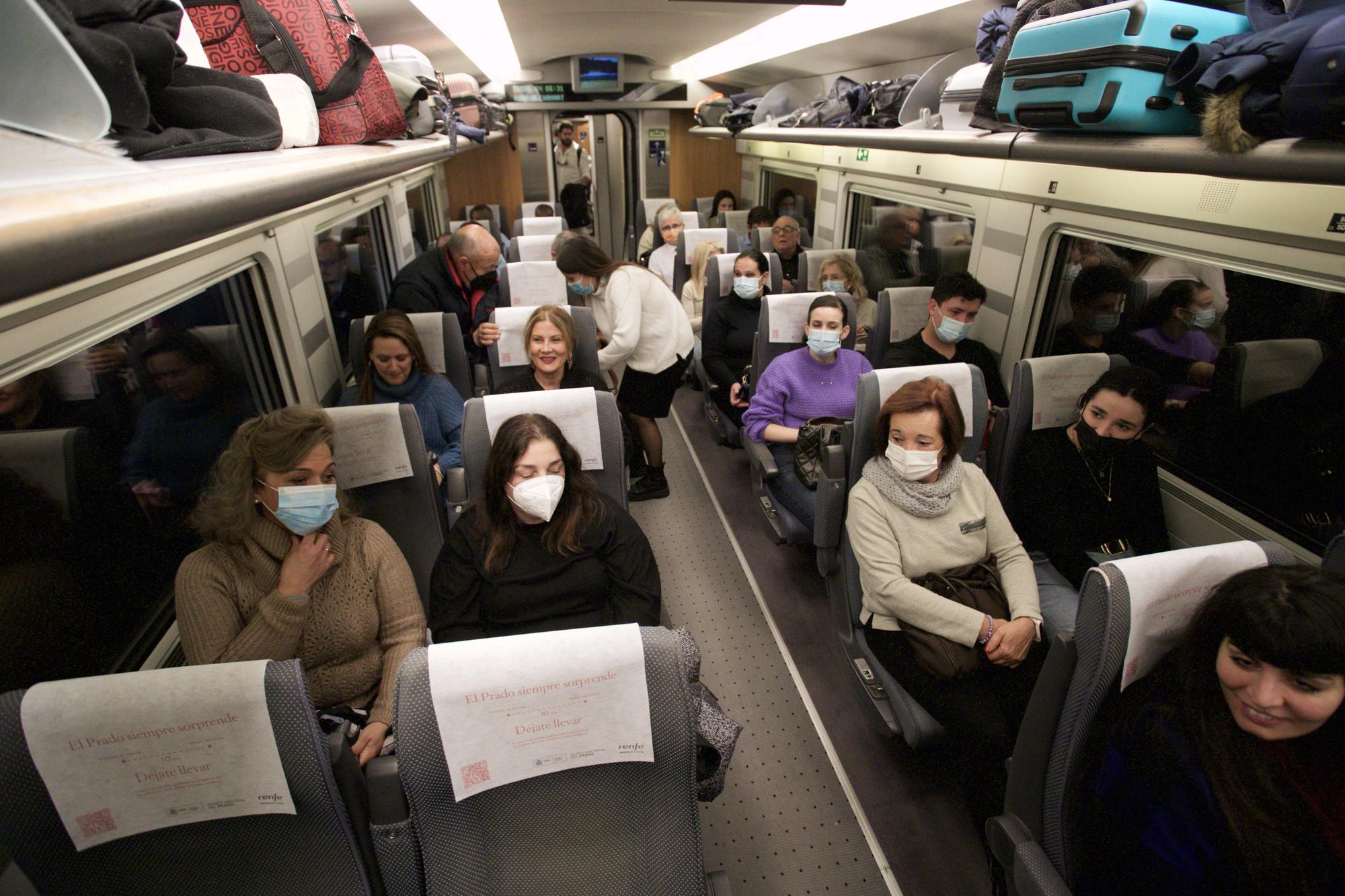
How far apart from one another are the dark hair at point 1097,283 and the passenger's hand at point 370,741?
3519 mm

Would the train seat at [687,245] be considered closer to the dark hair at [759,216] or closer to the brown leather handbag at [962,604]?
the dark hair at [759,216]

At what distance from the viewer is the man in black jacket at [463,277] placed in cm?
446

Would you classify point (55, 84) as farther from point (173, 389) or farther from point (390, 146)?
point (390, 146)

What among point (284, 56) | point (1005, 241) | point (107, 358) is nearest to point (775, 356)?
point (1005, 241)

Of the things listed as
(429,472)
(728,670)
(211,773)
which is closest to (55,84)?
(211,773)

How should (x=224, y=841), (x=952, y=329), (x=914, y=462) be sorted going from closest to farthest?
(x=224, y=841) < (x=914, y=462) < (x=952, y=329)

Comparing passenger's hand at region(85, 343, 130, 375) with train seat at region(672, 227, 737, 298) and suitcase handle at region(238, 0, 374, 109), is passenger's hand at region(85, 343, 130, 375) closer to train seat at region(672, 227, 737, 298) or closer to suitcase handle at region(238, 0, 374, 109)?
suitcase handle at region(238, 0, 374, 109)

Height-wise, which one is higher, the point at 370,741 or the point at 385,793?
the point at 385,793

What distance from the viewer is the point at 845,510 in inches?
108

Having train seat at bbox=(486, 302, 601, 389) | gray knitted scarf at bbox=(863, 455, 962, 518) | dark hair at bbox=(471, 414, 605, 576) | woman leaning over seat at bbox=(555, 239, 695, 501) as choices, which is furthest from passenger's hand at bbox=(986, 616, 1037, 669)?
woman leaning over seat at bbox=(555, 239, 695, 501)

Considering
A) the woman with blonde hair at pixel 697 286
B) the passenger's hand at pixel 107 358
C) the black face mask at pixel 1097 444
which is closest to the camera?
the passenger's hand at pixel 107 358

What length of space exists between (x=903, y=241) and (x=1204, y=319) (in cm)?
304

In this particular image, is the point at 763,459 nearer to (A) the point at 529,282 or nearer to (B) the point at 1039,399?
(B) the point at 1039,399

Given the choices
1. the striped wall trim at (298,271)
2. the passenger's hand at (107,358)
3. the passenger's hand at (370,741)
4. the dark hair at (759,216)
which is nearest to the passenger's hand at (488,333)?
the striped wall trim at (298,271)
